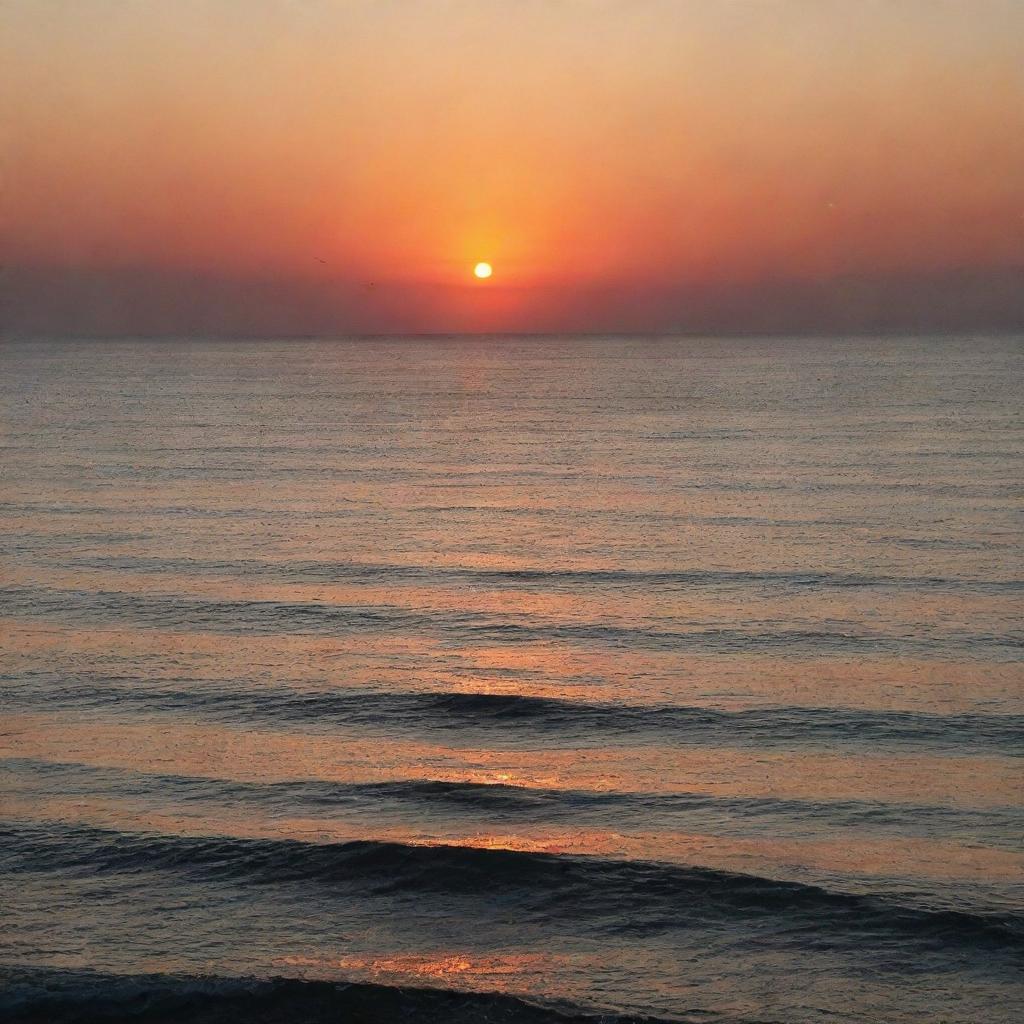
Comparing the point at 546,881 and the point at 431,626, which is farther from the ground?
the point at 431,626

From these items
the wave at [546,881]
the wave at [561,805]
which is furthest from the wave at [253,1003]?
the wave at [561,805]

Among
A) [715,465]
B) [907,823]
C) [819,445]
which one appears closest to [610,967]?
[907,823]

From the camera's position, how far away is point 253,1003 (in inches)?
512

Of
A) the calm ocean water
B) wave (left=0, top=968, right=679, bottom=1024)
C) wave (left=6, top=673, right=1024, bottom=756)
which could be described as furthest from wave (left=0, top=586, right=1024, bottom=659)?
wave (left=0, top=968, right=679, bottom=1024)

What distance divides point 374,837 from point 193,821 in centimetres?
262

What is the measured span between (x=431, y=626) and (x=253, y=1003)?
1612 centimetres

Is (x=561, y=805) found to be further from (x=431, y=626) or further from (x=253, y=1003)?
(x=431, y=626)

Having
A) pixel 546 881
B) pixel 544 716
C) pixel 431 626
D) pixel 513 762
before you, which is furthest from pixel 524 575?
pixel 546 881

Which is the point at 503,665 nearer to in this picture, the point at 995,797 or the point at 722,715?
the point at 722,715

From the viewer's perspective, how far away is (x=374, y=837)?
55.8ft

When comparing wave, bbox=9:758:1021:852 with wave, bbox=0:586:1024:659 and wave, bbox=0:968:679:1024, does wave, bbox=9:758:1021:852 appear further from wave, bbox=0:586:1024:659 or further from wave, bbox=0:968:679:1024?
wave, bbox=0:586:1024:659

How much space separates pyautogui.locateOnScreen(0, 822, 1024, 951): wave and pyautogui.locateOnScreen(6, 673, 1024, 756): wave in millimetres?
5238

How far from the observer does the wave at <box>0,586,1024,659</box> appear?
26.9 metres

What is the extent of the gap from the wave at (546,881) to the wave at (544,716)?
17.2 feet
